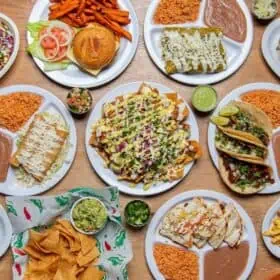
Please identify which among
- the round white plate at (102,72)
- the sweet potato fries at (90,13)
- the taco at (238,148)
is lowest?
the taco at (238,148)

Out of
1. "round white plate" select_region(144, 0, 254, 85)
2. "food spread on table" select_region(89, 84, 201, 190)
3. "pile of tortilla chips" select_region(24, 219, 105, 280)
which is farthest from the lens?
"round white plate" select_region(144, 0, 254, 85)

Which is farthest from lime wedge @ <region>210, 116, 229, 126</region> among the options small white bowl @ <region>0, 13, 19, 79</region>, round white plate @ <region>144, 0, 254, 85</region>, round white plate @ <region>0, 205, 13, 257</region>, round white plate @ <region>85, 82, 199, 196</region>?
round white plate @ <region>0, 205, 13, 257</region>

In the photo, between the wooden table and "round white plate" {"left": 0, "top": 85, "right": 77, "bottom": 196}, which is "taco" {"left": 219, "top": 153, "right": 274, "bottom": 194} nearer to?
the wooden table

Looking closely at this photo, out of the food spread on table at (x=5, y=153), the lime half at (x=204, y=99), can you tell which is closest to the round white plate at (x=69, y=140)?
the food spread on table at (x=5, y=153)

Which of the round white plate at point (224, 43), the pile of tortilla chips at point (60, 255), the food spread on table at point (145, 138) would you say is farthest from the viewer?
the round white plate at point (224, 43)

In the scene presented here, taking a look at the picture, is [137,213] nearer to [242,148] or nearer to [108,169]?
[108,169]

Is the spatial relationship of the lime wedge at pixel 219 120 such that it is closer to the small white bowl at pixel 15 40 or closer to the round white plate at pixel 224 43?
the round white plate at pixel 224 43
